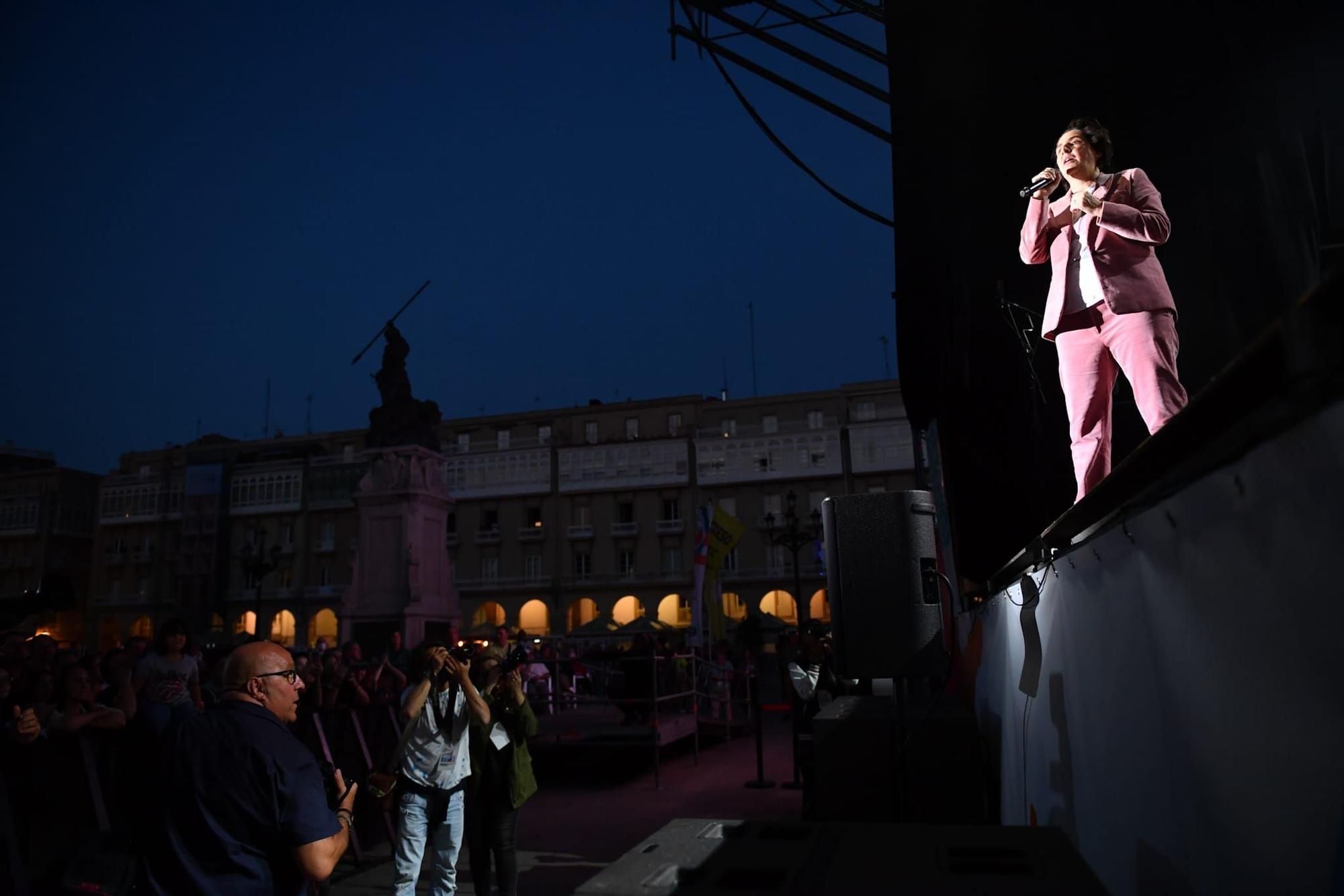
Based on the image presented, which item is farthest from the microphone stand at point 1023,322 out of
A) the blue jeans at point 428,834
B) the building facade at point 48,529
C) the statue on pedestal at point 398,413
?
the building facade at point 48,529

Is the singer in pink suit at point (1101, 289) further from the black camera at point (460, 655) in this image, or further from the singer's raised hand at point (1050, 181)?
the black camera at point (460, 655)

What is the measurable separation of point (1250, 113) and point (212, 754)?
4131 millimetres

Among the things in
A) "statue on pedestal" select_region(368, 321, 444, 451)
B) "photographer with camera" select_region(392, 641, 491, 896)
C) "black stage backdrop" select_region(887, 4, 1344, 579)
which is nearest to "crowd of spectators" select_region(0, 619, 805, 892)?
"photographer with camera" select_region(392, 641, 491, 896)

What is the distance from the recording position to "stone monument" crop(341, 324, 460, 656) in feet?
66.5

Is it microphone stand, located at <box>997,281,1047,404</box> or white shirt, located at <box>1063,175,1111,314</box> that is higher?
microphone stand, located at <box>997,281,1047,404</box>

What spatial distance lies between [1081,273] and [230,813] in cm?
344

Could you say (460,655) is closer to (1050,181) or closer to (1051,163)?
(1050,181)

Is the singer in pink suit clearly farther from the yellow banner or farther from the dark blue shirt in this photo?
the yellow banner

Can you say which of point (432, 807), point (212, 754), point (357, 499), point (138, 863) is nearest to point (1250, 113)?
point (212, 754)

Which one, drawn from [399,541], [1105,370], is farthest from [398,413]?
[1105,370]

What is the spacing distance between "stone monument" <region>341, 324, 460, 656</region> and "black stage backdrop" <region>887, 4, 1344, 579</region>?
15.1 meters

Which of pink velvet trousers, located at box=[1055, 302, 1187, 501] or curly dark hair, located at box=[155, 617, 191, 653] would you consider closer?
pink velvet trousers, located at box=[1055, 302, 1187, 501]

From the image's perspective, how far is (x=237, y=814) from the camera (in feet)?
9.29

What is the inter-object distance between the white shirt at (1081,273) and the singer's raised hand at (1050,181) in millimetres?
166
